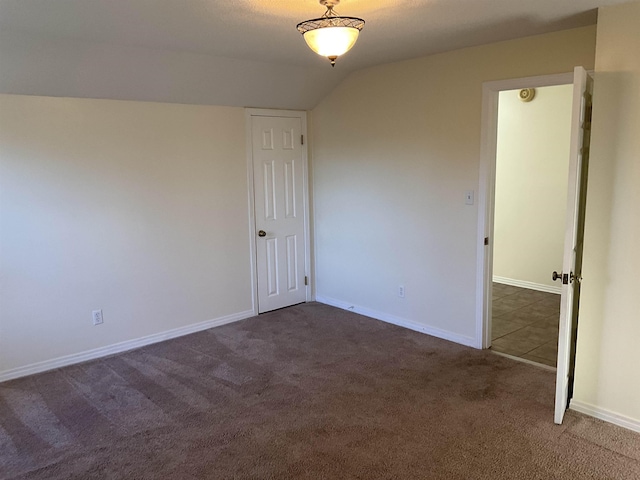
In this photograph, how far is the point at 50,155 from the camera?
142 inches

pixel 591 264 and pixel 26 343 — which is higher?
pixel 591 264

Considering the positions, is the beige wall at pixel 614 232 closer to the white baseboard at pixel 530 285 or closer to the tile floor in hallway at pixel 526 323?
the tile floor in hallway at pixel 526 323

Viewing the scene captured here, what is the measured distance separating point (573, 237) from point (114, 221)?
334cm

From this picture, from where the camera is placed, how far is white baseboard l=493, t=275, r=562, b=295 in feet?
18.3

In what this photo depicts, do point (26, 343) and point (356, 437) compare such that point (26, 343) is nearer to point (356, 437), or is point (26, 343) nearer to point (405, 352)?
point (356, 437)

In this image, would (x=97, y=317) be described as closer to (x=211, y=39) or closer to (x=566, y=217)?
(x=211, y=39)

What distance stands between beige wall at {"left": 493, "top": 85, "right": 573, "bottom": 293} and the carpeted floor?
2312 millimetres

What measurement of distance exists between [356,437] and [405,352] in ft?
4.26

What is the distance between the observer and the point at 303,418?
9.78 ft

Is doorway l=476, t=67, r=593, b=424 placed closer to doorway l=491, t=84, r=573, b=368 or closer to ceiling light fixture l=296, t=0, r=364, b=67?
doorway l=491, t=84, r=573, b=368

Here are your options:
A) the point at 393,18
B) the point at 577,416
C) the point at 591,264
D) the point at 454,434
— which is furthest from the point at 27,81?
the point at 577,416

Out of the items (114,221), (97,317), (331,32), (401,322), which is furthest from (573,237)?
(97,317)

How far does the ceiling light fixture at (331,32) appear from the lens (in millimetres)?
2270

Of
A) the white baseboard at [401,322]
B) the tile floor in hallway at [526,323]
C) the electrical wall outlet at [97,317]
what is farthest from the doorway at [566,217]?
the electrical wall outlet at [97,317]
